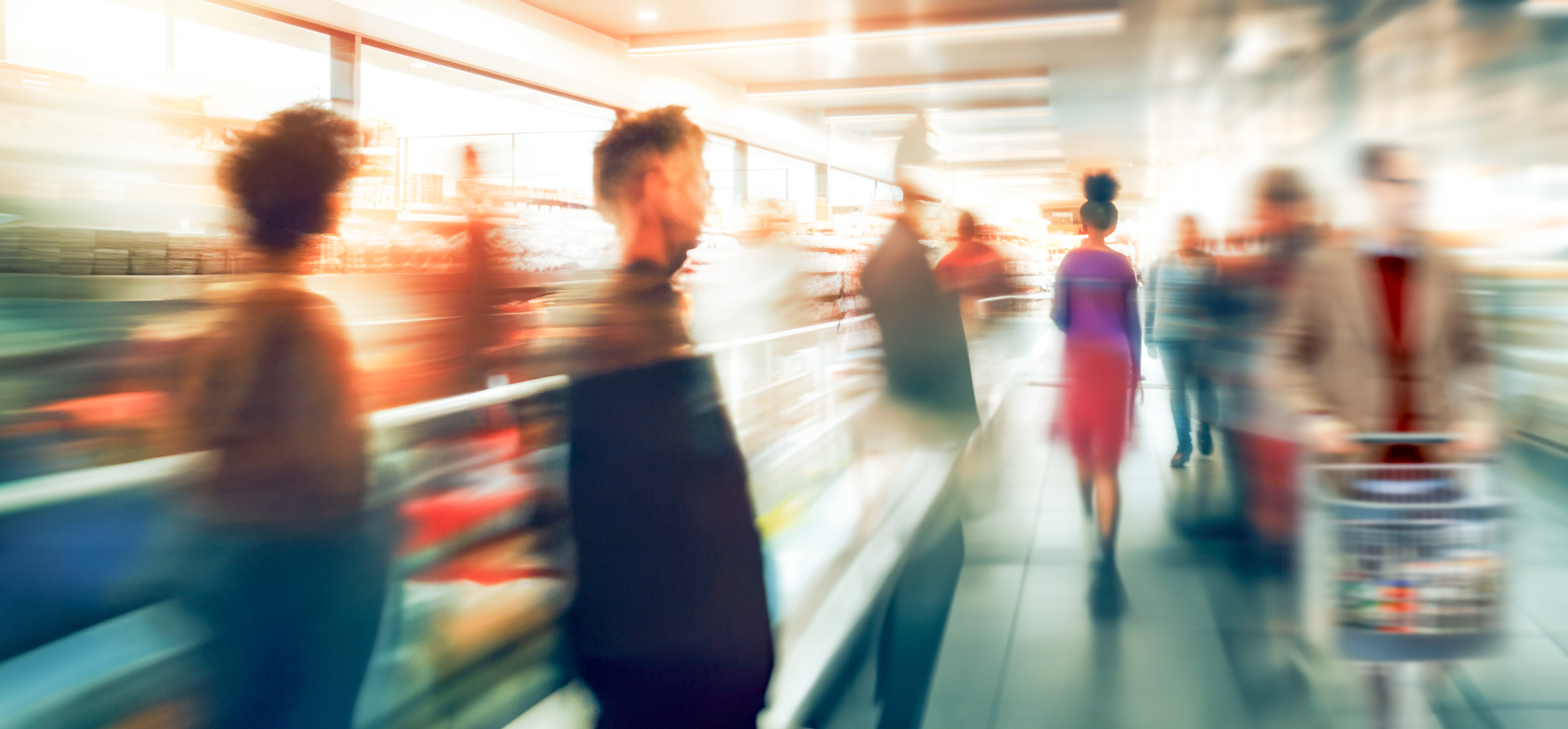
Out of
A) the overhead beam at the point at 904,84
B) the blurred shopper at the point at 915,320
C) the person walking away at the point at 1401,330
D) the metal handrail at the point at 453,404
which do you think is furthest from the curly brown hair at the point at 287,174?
the overhead beam at the point at 904,84

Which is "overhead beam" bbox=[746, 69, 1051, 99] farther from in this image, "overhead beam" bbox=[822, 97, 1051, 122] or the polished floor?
the polished floor

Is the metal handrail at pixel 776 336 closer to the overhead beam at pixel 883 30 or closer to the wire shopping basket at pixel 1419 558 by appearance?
the wire shopping basket at pixel 1419 558

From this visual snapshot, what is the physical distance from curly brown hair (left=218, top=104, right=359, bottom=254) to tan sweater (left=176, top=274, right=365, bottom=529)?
72mm

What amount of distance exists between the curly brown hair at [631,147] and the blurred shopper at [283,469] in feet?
1.53

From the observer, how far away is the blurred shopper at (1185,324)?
4586 mm

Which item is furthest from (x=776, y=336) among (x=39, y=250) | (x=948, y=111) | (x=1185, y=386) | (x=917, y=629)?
(x=948, y=111)

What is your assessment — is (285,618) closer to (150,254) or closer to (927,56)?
(150,254)

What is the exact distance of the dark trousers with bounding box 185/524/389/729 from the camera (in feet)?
4.04

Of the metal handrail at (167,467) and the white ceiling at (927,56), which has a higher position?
the white ceiling at (927,56)

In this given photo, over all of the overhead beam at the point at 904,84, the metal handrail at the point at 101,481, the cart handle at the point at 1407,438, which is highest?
the overhead beam at the point at 904,84

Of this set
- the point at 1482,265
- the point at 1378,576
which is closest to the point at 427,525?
the point at 1378,576

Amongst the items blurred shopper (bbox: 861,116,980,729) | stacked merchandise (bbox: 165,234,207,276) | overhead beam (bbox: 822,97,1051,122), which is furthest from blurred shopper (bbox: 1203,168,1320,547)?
overhead beam (bbox: 822,97,1051,122)

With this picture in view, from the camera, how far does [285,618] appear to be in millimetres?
1290

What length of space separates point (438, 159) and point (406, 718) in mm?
944
